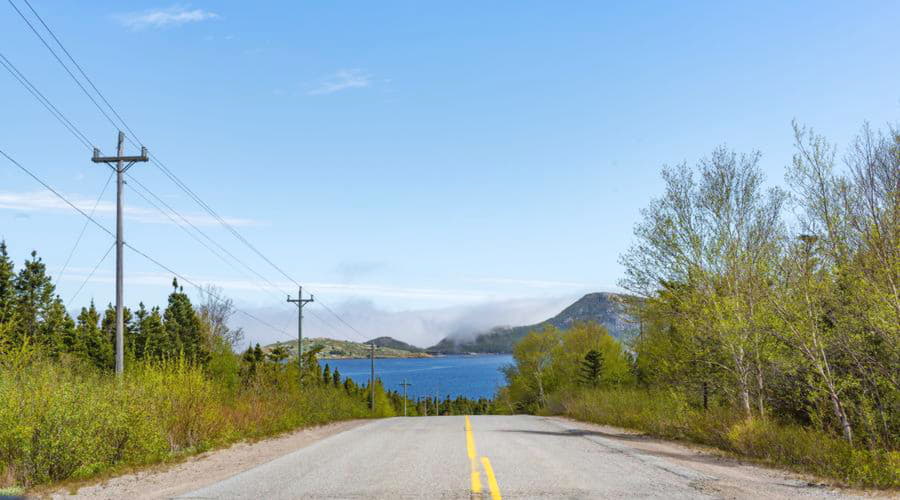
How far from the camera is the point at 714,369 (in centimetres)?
2023

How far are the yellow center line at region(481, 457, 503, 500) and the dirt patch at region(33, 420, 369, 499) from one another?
14.4 feet

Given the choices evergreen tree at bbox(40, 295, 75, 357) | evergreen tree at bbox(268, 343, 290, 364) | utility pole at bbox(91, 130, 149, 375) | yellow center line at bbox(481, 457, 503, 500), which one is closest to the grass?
yellow center line at bbox(481, 457, 503, 500)

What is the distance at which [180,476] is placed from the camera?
1101 centimetres

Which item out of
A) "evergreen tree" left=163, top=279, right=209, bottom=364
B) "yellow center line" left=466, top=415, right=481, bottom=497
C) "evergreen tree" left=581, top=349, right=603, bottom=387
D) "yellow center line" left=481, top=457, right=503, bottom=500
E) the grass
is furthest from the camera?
"evergreen tree" left=163, top=279, right=209, bottom=364

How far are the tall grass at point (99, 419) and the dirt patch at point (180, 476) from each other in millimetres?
675

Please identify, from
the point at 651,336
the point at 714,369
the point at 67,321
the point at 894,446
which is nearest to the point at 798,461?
the point at 894,446

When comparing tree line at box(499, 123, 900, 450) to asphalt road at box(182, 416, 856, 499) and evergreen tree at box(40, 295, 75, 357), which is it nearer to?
asphalt road at box(182, 416, 856, 499)

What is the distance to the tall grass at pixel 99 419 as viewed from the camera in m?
10.4

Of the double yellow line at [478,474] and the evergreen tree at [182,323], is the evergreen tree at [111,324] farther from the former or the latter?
the double yellow line at [478,474]

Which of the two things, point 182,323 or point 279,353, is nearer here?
point 279,353

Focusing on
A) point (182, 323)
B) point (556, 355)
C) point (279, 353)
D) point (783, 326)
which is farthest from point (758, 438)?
point (182, 323)

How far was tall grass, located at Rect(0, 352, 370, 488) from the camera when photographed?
34.1ft

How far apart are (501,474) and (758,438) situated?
26.9 ft

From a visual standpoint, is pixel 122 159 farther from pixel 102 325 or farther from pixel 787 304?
pixel 102 325
